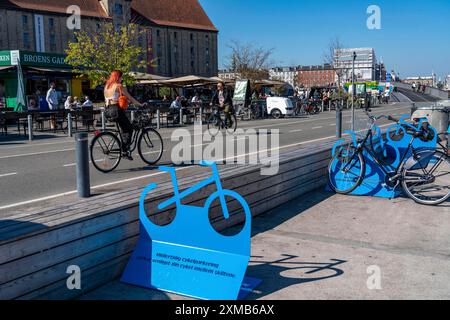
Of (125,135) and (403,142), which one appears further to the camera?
(125,135)

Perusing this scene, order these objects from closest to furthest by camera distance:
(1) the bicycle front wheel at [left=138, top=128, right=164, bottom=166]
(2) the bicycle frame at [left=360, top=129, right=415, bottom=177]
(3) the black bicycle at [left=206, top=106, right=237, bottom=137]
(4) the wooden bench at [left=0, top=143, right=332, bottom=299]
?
(4) the wooden bench at [left=0, top=143, right=332, bottom=299]
(2) the bicycle frame at [left=360, top=129, right=415, bottom=177]
(1) the bicycle front wheel at [left=138, top=128, right=164, bottom=166]
(3) the black bicycle at [left=206, top=106, right=237, bottom=137]

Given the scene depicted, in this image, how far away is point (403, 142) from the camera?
8656 mm

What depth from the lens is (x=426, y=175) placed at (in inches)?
264

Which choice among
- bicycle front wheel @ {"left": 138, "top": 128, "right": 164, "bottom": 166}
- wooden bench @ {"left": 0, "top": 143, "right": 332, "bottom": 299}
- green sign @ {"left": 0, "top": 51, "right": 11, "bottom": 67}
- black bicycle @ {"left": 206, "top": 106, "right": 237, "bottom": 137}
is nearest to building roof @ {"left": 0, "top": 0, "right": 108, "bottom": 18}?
green sign @ {"left": 0, "top": 51, "right": 11, "bottom": 67}

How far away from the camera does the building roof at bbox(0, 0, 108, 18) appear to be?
253 feet

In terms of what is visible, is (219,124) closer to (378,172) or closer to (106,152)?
(106,152)

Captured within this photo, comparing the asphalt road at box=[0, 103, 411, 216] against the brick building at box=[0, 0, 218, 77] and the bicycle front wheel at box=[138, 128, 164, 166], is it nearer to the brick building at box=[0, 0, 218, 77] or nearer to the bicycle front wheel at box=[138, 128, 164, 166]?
the bicycle front wheel at box=[138, 128, 164, 166]

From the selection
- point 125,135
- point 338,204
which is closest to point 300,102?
point 125,135

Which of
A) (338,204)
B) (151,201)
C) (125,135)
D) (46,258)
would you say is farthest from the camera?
(125,135)

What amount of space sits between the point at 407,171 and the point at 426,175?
9.6 inches

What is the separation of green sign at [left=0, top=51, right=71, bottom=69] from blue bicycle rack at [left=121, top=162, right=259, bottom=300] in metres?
37.1

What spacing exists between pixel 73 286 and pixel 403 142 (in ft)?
21.4
